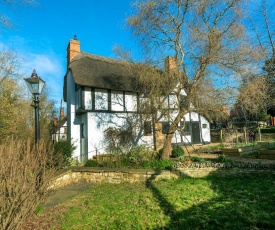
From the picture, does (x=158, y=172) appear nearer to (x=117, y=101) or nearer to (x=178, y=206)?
(x=178, y=206)

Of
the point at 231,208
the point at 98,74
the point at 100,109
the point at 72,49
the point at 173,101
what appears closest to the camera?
the point at 231,208

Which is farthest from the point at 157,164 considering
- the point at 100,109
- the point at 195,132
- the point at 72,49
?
the point at 72,49

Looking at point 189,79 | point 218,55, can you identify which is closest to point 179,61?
point 189,79

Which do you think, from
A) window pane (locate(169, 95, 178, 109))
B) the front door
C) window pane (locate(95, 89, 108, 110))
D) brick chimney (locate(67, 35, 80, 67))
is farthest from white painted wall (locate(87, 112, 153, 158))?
the front door

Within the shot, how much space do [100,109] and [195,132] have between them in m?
10.1

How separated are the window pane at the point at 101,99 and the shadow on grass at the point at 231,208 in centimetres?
876

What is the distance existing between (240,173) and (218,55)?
16.3 feet

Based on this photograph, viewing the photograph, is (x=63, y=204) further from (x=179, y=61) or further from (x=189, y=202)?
(x=179, y=61)

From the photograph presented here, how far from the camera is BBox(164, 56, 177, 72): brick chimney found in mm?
9602

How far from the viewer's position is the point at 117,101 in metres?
14.8

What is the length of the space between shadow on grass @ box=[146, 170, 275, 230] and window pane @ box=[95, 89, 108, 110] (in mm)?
8759

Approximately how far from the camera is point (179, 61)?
9672 mm

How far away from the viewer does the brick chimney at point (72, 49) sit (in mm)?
16423

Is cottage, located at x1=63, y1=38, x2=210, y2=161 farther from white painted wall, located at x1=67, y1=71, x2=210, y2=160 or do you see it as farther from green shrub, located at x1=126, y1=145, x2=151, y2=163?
green shrub, located at x1=126, y1=145, x2=151, y2=163
